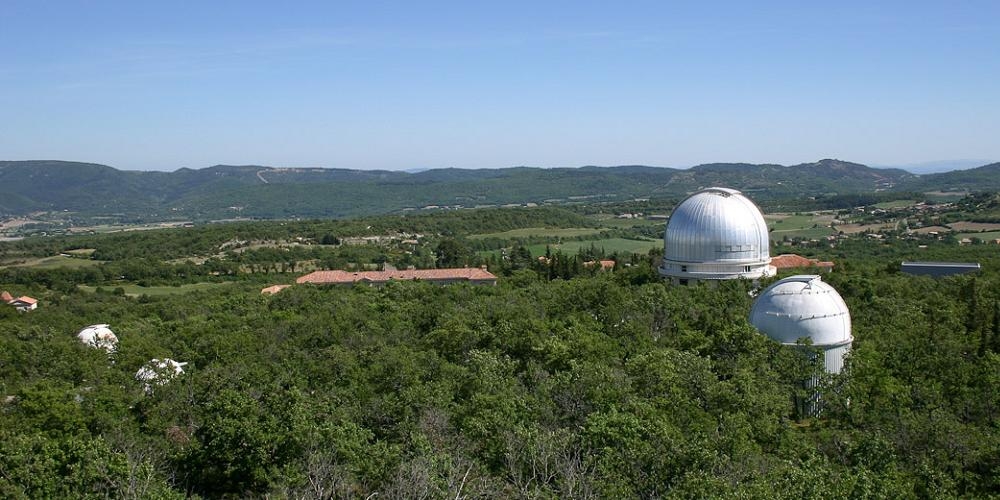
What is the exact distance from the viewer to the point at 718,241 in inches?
2163

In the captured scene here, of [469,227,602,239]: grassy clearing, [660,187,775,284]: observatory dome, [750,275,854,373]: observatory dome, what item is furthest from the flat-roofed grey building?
[469,227,602,239]: grassy clearing

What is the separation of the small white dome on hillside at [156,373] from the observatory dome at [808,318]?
26.1m

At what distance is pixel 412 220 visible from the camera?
155375 mm

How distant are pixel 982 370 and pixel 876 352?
4.09m

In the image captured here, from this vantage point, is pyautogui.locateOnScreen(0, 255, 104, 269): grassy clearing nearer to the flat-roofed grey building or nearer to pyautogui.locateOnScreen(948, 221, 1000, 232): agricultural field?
the flat-roofed grey building

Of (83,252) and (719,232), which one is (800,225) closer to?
(719,232)

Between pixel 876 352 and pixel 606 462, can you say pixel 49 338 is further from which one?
pixel 876 352

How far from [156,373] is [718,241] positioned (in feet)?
117

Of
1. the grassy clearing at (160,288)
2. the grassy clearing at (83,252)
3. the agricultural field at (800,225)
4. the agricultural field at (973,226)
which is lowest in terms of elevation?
the grassy clearing at (160,288)

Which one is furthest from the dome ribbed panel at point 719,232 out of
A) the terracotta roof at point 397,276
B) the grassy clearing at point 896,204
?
the grassy clearing at point 896,204

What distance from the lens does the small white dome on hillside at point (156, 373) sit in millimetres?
33406

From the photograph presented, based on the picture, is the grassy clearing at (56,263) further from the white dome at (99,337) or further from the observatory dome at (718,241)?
the observatory dome at (718,241)

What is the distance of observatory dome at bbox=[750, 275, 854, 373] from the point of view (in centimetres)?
3656

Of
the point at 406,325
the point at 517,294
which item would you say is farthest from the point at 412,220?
the point at 406,325
